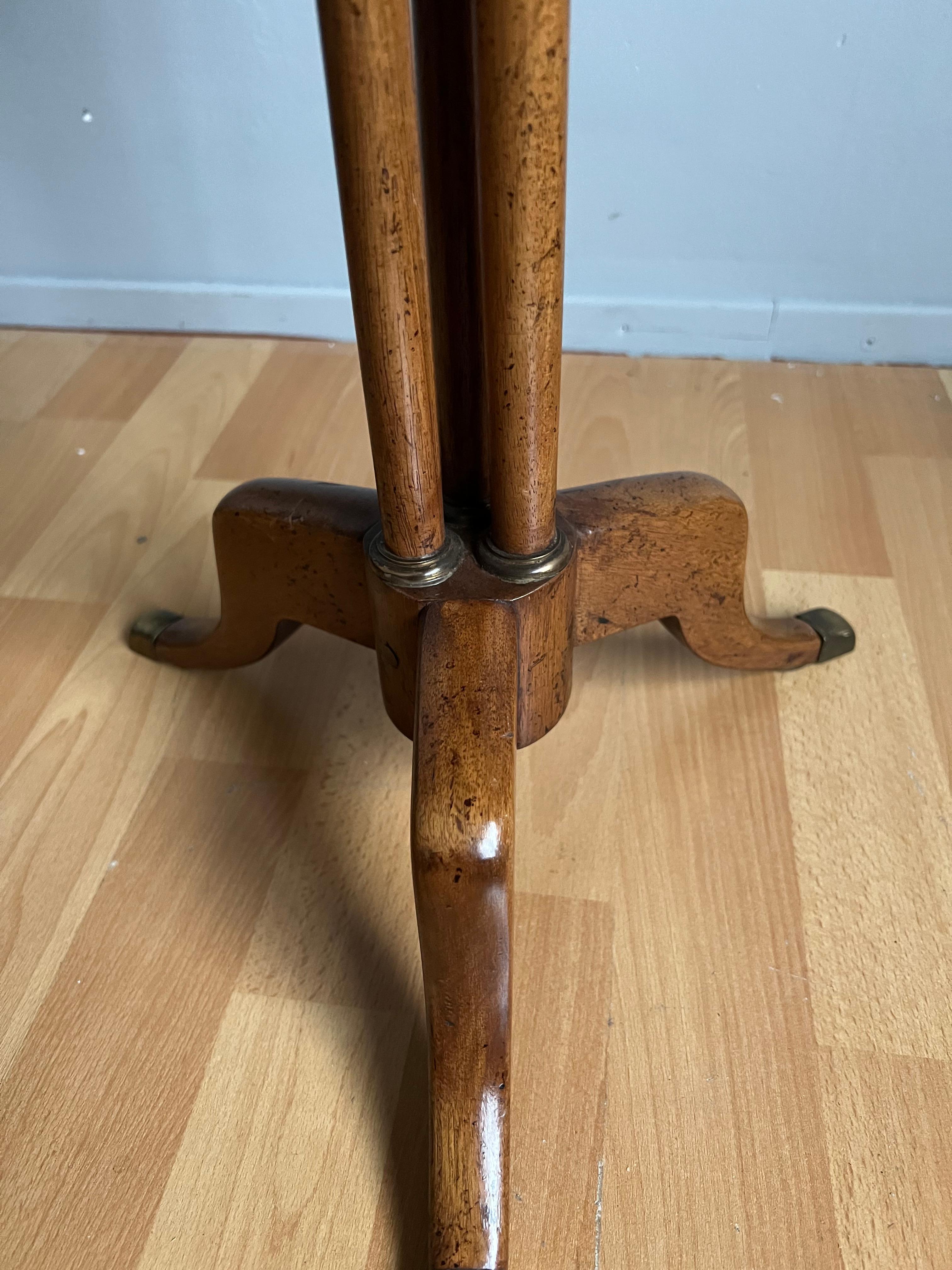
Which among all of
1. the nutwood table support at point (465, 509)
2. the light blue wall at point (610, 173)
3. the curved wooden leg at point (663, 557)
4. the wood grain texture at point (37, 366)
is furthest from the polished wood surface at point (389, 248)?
the wood grain texture at point (37, 366)

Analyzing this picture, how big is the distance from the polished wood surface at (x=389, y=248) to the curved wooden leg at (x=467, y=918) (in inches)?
3.2

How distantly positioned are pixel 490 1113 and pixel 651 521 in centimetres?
35

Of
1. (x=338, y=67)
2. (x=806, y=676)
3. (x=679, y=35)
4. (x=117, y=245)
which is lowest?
(x=806, y=676)

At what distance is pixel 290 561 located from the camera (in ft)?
2.15

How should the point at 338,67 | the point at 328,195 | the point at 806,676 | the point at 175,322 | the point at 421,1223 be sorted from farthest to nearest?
the point at 175,322 < the point at 328,195 < the point at 806,676 < the point at 421,1223 < the point at 338,67

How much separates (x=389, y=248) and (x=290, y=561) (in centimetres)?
26

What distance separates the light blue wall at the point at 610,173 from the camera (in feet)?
3.18

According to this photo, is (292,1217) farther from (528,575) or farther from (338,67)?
(338,67)

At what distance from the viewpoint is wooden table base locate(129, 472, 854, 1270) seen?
18.7 inches

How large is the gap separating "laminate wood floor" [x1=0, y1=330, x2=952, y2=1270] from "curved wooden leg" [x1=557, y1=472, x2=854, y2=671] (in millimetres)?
94

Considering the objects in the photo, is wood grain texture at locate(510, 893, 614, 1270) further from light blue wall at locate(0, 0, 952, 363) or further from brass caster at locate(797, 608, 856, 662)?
light blue wall at locate(0, 0, 952, 363)

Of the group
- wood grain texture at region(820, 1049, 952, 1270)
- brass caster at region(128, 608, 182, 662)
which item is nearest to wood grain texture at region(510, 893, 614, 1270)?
wood grain texture at region(820, 1049, 952, 1270)

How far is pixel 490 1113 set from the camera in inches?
19.7

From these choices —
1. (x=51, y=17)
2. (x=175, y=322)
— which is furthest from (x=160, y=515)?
(x=51, y=17)
